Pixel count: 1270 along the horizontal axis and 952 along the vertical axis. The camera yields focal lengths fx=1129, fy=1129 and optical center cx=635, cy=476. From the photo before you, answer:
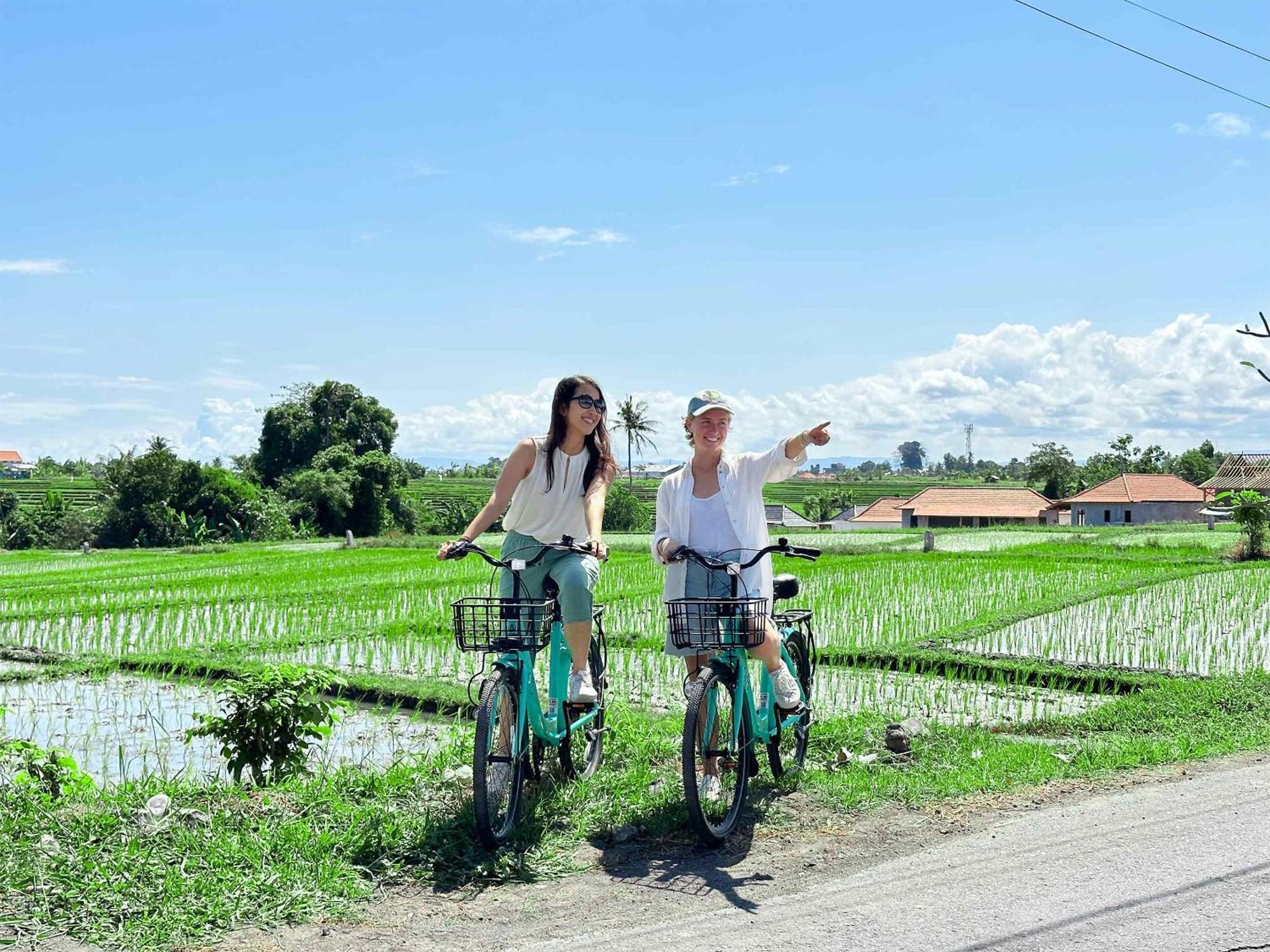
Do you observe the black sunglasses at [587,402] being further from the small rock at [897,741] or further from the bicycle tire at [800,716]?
the small rock at [897,741]

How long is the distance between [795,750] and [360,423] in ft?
165

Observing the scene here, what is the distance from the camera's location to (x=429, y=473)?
119 meters

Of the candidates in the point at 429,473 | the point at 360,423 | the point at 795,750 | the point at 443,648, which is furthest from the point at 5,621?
the point at 429,473

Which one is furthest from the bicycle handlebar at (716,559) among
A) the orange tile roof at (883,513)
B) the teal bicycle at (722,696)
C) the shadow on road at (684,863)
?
the orange tile roof at (883,513)

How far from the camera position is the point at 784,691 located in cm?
517

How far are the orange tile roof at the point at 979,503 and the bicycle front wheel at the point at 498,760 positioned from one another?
5585 cm

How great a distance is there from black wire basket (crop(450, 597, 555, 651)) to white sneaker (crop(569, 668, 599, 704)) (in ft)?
1.15

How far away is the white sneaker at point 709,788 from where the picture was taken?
4574 mm

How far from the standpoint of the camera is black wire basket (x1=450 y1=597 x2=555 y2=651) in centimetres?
461

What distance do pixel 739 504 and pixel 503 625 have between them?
3.79 ft

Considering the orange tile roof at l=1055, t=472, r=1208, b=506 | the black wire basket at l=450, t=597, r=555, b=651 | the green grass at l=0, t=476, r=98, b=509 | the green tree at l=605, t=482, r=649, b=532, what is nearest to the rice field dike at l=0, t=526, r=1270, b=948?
the black wire basket at l=450, t=597, r=555, b=651

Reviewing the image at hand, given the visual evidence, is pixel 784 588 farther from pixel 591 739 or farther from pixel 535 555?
pixel 591 739

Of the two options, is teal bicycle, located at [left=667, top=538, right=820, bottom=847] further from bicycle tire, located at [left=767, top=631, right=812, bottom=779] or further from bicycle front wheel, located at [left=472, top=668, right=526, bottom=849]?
bicycle front wheel, located at [left=472, top=668, right=526, bottom=849]

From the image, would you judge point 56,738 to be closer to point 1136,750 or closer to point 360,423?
point 1136,750
